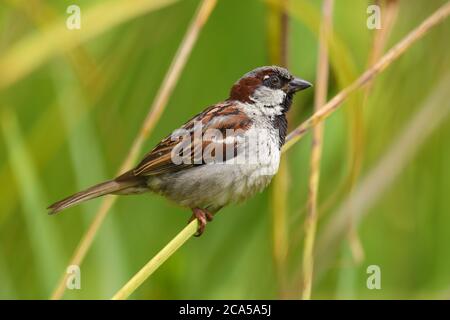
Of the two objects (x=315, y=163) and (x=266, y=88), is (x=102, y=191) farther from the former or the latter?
(x=315, y=163)

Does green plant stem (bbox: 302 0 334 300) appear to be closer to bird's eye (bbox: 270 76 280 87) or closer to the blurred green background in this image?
the blurred green background

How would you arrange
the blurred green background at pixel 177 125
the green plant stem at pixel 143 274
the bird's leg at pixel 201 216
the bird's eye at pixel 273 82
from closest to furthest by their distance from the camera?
the green plant stem at pixel 143 274, the blurred green background at pixel 177 125, the bird's leg at pixel 201 216, the bird's eye at pixel 273 82

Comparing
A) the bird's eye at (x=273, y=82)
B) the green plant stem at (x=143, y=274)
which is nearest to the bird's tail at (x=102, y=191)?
the bird's eye at (x=273, y=82)

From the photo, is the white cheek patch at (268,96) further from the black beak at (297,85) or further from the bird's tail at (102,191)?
the bird's tail at (102,191)

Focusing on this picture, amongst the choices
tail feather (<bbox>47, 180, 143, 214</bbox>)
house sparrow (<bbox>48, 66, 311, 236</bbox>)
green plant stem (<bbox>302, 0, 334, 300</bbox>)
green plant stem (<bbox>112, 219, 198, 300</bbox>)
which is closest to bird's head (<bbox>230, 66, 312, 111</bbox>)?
house sparrow (<bbox>48, 66, 311, 236</bbox>)

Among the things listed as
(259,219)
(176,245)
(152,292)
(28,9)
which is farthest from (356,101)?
(28,9)
